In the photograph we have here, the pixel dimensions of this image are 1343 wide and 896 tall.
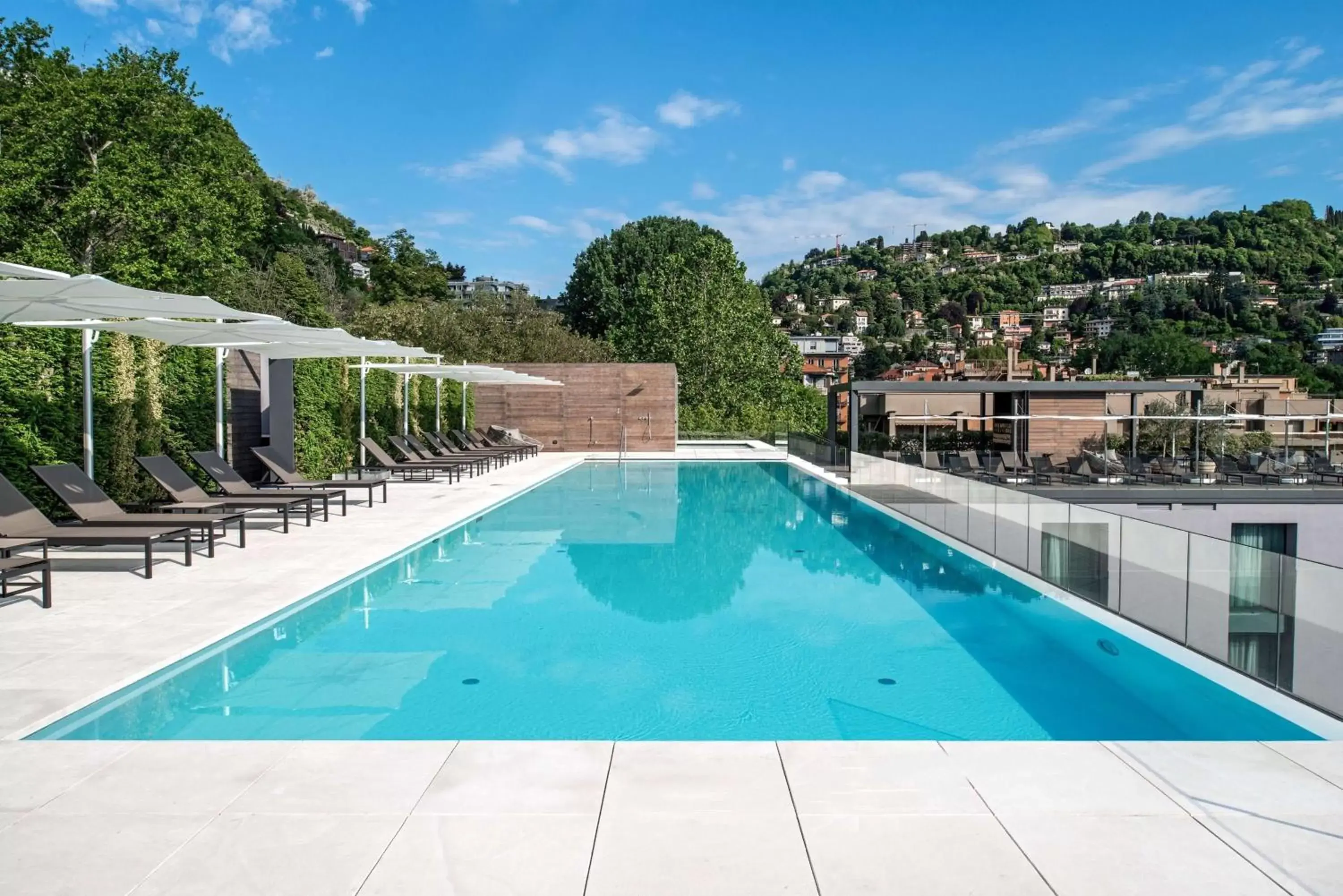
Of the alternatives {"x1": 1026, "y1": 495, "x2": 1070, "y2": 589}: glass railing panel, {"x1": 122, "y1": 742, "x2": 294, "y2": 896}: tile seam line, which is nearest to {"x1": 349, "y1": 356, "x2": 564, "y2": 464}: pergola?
{"x1": 1026, "y1": 495, "x2": 1070, "y2": 589}: glass railing panel

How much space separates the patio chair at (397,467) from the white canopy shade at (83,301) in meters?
6.46

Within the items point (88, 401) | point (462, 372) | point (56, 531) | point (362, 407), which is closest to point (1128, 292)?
point (462, 372)

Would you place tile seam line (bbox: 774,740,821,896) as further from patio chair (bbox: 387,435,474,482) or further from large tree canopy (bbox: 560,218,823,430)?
large tree canopy (bbox: 560,218,823,430)

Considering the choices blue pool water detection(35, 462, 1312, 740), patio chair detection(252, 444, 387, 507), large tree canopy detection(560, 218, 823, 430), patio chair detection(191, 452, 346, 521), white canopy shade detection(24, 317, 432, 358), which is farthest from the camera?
large tree canopy detection(560, 218, 823, 430)

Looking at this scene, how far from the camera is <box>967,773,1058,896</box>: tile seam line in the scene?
109 inches

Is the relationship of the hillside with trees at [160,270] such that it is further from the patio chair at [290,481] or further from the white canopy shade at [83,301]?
the white canopy shade at [83,301]

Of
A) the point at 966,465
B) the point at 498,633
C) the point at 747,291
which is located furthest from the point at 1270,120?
the point at 498,633

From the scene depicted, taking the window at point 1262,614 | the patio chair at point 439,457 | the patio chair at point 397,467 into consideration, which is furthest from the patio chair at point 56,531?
the patio chair at point 439,457

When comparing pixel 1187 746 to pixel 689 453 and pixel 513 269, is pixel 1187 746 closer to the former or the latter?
pixel 689 453

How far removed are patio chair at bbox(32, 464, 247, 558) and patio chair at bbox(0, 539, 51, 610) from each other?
3.50ft

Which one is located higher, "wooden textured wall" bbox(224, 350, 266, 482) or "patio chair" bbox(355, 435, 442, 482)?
"wooden textured wall" bbox(224, 350, 266, 482)

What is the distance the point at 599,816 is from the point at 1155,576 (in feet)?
15.5

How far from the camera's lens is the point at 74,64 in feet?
92.5

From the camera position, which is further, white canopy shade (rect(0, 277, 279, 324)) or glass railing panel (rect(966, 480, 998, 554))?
glass railing panel (rect(966, 480, 998, 554))
